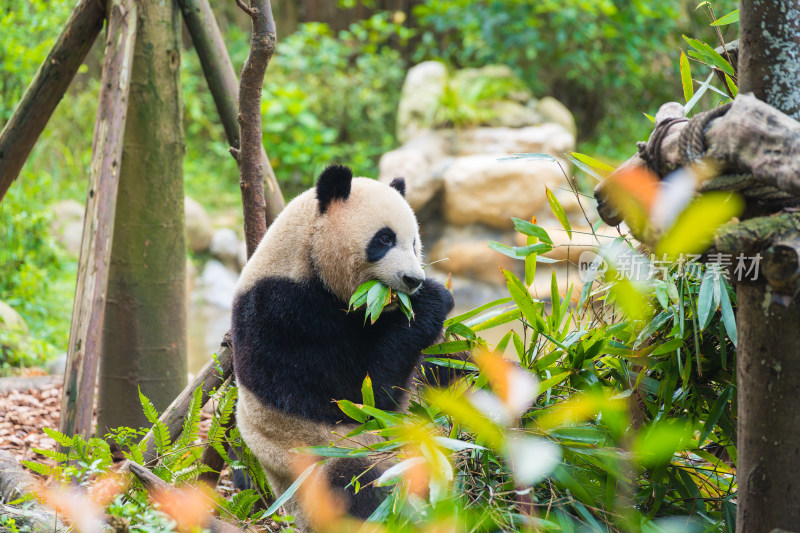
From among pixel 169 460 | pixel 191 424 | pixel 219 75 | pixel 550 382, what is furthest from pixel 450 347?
pixel 219 75

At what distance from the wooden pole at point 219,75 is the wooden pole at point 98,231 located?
31 cm

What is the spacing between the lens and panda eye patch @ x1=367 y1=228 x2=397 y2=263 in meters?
2.49

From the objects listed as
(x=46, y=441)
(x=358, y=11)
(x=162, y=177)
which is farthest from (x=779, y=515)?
(x=358, y=11)

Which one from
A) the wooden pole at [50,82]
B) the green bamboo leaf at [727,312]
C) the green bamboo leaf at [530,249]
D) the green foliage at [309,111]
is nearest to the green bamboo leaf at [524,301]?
the green bamboo leaf at [530,249]

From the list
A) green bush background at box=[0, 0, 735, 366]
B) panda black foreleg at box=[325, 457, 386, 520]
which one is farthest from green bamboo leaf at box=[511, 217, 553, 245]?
green bush background at box=[0, 0, 735, 366]

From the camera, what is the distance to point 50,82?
3.39m

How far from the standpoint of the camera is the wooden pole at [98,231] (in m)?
2.99

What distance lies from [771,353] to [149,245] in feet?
9.66

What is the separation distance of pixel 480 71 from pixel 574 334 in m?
9.08

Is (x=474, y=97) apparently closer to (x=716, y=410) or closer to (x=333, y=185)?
(x=333, y=185)

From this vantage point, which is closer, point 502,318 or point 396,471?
point 396,471

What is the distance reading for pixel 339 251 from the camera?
2.48 metres

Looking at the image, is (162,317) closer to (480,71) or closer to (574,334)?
(574,334)

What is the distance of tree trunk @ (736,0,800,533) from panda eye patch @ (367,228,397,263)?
4.10ft
